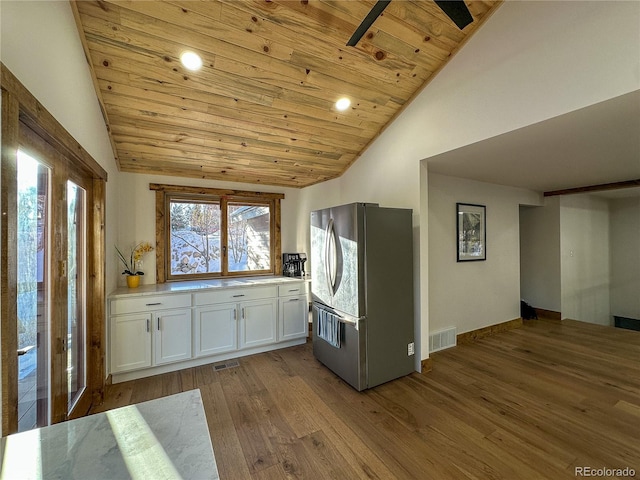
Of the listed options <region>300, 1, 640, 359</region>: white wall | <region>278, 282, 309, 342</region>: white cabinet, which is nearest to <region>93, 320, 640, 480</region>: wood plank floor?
<region>278, 282, 309, 342</region>: white cabinet

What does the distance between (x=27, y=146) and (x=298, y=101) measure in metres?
2.01

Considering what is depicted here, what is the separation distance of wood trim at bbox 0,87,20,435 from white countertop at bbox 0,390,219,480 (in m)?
0.26

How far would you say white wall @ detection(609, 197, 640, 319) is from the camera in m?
5.27

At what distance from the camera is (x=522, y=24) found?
203 centimetres

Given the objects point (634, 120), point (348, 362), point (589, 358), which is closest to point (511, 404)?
point (348, 362)

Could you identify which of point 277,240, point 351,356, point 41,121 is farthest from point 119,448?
point 277,240

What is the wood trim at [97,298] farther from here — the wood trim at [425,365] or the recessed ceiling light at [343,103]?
the wood trim at [425,365]

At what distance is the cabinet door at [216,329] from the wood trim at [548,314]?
5.34 metres

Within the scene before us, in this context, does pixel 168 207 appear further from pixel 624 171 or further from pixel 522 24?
pixel 624 171

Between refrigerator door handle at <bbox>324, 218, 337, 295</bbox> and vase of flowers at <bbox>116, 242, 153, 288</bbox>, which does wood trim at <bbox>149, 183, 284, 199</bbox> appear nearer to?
vase of flowers at <bbox>116, 242, 153, 288</bbox>

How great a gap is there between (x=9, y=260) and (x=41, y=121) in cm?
68

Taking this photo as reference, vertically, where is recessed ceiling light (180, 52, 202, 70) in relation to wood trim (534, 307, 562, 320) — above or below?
above

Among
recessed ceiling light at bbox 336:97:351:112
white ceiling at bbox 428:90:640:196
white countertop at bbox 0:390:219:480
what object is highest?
recessed ceiling light at bbox 336:97:351:112

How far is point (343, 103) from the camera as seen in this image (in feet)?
9.00
